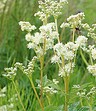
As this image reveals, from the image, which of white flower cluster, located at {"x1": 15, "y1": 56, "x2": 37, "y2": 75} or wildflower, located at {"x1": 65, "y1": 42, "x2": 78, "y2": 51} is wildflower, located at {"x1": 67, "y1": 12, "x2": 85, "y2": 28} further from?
white flower cluster, located at {"x1": 15, "y1": 56, "x2": 37, "y2": 75}

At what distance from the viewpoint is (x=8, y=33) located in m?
4.61

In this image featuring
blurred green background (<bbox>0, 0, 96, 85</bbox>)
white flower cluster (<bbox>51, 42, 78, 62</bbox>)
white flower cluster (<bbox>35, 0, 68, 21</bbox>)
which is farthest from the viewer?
blurred green background (<bbox>0, 0, 96, 85</bbox>)

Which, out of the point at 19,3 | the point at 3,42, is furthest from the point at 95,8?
the point at 3,42

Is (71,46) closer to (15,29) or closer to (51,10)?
(51,10)

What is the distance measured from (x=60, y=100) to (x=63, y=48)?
4.38 feet

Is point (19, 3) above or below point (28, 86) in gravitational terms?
above

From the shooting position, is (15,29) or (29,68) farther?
(15,29)

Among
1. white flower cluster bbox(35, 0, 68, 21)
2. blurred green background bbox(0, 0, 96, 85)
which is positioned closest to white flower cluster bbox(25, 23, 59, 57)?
white flower cluster bbox(35, 0, 68, 21)

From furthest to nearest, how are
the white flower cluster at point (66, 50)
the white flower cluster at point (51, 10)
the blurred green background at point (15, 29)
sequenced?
the blurred green background at point (15, 29) → the white flower cluster at point (51, 10) → the white flower cluster at point (66, 50)

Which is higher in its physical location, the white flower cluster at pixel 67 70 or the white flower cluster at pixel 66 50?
the white flower cluster at pixel 66 50

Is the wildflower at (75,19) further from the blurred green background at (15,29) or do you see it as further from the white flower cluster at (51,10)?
the blurred green background at (15,29)

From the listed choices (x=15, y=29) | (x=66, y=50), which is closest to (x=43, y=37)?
(x=66, y=50)

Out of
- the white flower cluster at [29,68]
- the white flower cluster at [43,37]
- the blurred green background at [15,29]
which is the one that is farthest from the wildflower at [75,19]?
the blurred green background at [15,29]

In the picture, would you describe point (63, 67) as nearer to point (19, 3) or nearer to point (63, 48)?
point (63, 48)
